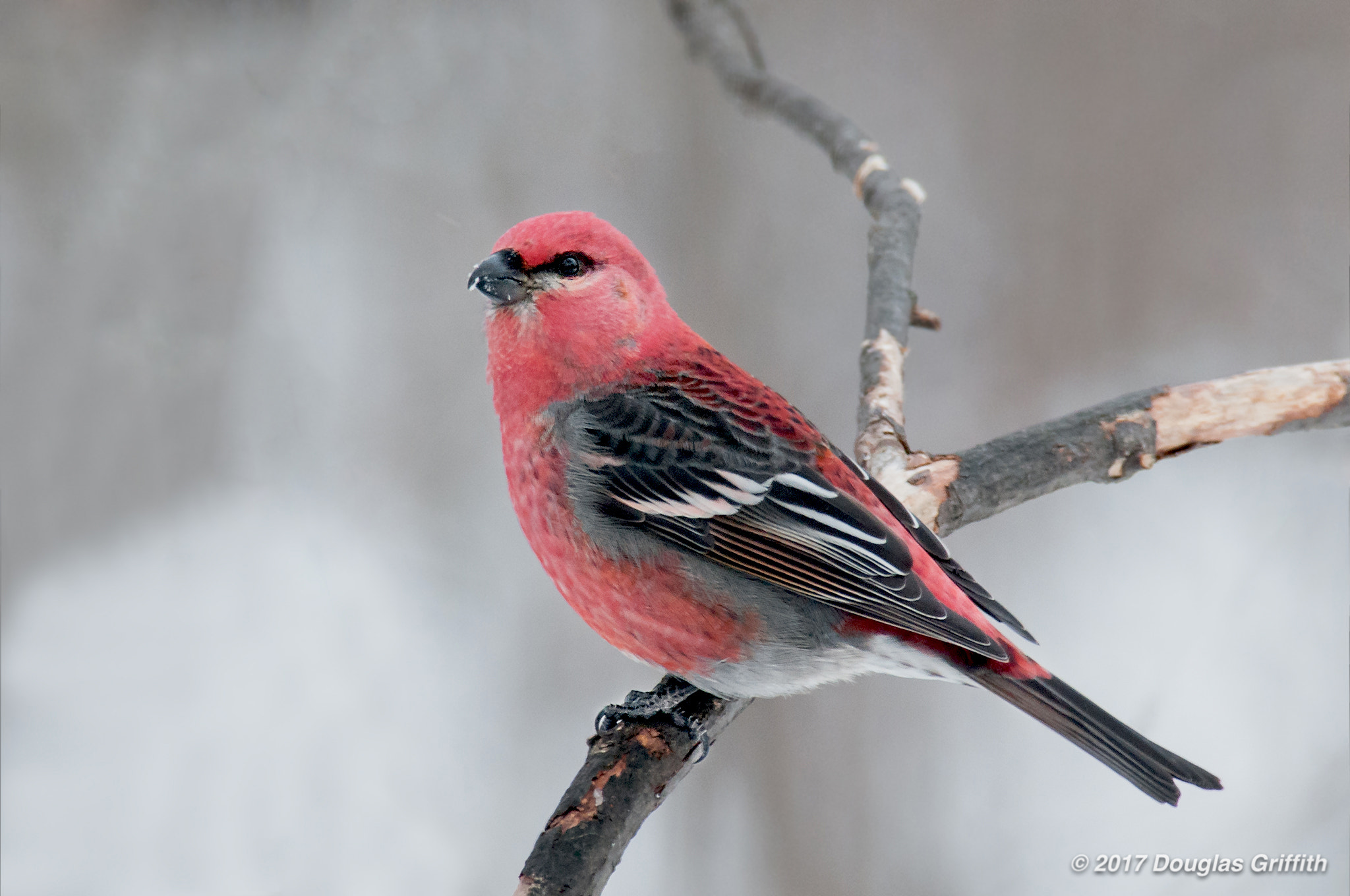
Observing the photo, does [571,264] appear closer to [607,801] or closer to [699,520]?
[699,520]

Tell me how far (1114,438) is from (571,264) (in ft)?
5.17

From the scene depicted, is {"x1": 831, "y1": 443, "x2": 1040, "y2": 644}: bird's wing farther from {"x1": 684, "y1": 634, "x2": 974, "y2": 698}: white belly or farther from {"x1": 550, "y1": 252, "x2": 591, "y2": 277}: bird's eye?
{"x1": 550, "y1": 252, "x2": 591, "y2": 277}: bird's eye

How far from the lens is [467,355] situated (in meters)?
4.90

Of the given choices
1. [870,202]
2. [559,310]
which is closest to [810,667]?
[559,310]

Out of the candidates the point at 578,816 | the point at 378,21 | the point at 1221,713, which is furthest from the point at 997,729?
the point at 378,21

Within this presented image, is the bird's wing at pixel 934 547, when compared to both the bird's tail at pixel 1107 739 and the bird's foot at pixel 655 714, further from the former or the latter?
the bird's foot at pixel 655 714

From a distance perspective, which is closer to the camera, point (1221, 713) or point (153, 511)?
point (1221, 713)

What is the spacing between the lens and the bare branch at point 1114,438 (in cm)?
296

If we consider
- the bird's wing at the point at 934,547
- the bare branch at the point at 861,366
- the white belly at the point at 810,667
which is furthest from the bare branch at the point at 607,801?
the bird's wing at the point at 934,547

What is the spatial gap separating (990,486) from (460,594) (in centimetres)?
251

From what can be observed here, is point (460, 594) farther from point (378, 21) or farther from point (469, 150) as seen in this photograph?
point (378, 21)

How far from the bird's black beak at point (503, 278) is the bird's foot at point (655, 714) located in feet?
3.15

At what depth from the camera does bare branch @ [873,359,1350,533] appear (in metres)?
2.96

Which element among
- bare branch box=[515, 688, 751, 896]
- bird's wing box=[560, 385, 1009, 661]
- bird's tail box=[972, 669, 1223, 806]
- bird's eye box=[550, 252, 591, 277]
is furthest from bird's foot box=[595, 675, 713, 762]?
bird's eye box=[550, 252, 591, 277]
